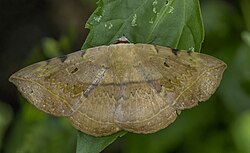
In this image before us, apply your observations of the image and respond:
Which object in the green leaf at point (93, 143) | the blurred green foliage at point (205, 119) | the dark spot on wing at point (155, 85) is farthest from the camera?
the blurred green foliage at point (205, 119)

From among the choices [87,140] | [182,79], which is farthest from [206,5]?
[87,140]

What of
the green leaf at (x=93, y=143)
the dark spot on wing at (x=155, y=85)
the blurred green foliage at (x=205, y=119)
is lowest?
the blurred green foliage at (x=205, y=119)

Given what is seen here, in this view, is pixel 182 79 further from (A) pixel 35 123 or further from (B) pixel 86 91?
(A) pixel 35 123

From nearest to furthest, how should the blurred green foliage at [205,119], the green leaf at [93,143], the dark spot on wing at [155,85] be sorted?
the green leaf at [93,143] < the dark spot on wing at [155,85] < the blurred green foliage at [205,119]

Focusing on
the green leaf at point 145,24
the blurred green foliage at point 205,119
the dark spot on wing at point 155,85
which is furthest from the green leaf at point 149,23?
the blurred green foliage at point 205,119

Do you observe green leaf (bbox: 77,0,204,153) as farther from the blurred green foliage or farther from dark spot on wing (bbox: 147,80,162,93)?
the blurred green foliage

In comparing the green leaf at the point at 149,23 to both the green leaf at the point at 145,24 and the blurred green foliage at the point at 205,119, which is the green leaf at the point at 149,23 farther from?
the blurred green foliage at the point at 205,119

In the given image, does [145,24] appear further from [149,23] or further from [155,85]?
[155,85]

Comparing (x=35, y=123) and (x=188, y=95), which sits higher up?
(x=188, y=95)
